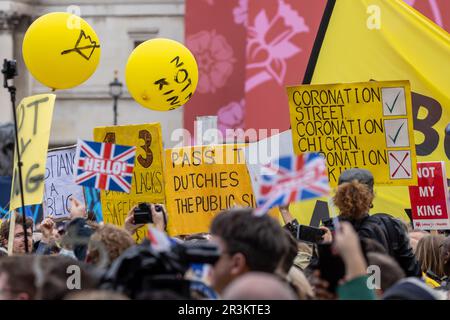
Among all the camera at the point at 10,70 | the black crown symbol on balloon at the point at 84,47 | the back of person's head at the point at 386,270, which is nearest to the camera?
the back of person's head at the point at 386,270

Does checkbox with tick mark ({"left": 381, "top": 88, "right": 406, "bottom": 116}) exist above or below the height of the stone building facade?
below

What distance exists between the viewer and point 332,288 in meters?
4.39

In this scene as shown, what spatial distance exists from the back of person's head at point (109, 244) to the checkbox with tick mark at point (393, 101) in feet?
11.8

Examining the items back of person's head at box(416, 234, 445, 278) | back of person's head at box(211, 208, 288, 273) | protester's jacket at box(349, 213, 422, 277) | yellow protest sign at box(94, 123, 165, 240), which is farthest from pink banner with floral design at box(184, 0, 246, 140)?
back of person's head at box(211, 208, 288, 273)

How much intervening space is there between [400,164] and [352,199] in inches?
84.8

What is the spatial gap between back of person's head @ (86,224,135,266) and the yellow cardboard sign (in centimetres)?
337

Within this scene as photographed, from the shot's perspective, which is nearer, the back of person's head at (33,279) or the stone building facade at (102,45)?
the back of person's head at (33,279)

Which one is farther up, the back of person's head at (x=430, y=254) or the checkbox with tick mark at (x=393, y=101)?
the checkbox with tick mark at (x=393, y=101)

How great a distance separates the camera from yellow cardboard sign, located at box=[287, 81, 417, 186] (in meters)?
8.48

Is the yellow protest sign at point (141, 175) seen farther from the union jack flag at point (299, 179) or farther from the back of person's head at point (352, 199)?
the union jack flag at point (299, 179)

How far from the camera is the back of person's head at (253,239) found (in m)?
4.12

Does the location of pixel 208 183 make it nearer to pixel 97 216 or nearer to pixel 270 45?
pixel 97 216

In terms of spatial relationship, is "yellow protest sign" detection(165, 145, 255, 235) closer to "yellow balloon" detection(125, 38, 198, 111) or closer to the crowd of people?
"yellow balloon" detection(125, 38, 198, 111)

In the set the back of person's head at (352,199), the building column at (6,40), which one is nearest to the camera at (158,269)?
the back of person's head at (352,199)
